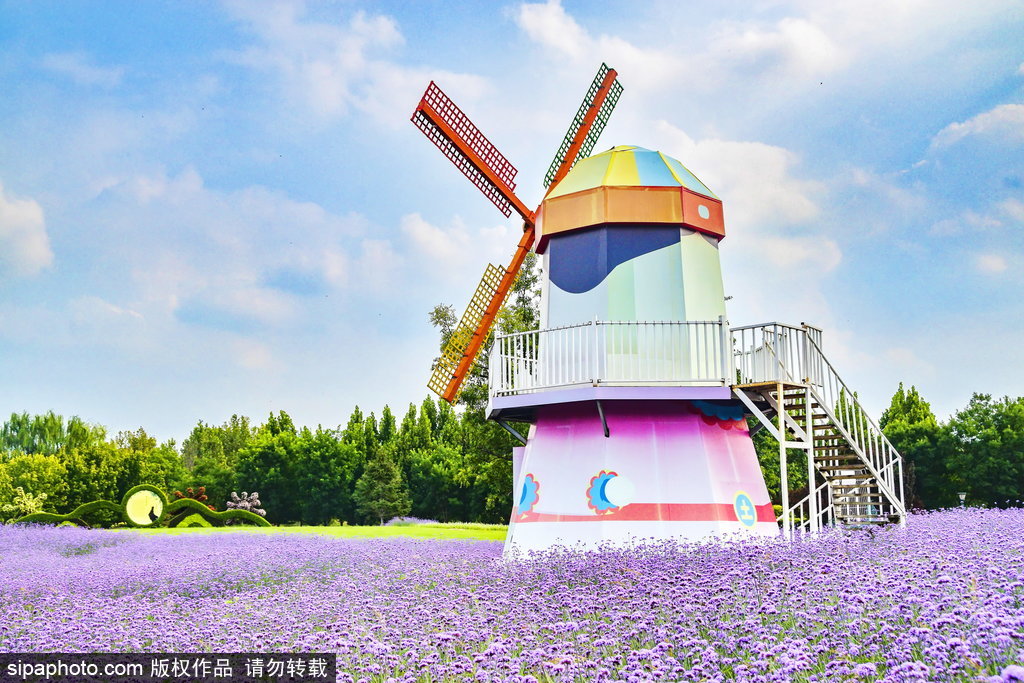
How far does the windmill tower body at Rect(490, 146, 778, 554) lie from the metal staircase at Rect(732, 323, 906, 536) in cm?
55

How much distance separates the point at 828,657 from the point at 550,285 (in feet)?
35.7

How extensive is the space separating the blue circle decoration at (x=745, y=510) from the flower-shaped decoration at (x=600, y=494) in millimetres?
1923

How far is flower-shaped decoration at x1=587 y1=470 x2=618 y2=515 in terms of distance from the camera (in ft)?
46.1

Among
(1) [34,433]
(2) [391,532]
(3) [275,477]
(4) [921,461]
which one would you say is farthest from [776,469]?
(1) [34,433]

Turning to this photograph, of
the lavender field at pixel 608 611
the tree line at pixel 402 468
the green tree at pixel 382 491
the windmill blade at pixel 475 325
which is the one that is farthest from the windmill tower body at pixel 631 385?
the green tree at pixel 382 491

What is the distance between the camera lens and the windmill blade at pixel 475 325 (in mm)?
19078

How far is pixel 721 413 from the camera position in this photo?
1486 centimetres

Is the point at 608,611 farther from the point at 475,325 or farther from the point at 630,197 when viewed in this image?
the point at 475,325

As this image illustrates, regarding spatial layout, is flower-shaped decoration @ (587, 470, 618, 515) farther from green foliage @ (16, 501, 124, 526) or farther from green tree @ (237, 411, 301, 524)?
green tree @ (237, 411, 301, 524)

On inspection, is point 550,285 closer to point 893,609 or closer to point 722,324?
point 722,324

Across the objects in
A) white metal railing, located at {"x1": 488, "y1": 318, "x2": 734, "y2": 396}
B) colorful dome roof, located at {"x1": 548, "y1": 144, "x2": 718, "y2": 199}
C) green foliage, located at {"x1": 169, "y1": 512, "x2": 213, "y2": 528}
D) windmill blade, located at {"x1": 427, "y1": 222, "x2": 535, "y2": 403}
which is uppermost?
colorful dome roof, located at {"x1": 548, "y1": 144, "x2": 718, "y2": 199}

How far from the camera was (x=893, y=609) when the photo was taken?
6.18m

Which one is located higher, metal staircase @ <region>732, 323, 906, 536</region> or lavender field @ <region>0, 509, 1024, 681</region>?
metal staircase @ <region>732, 323, 906, 536</region>

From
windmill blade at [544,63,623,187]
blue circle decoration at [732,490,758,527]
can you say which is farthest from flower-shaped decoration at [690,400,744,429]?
windmill blade at [544,63,623,187]
